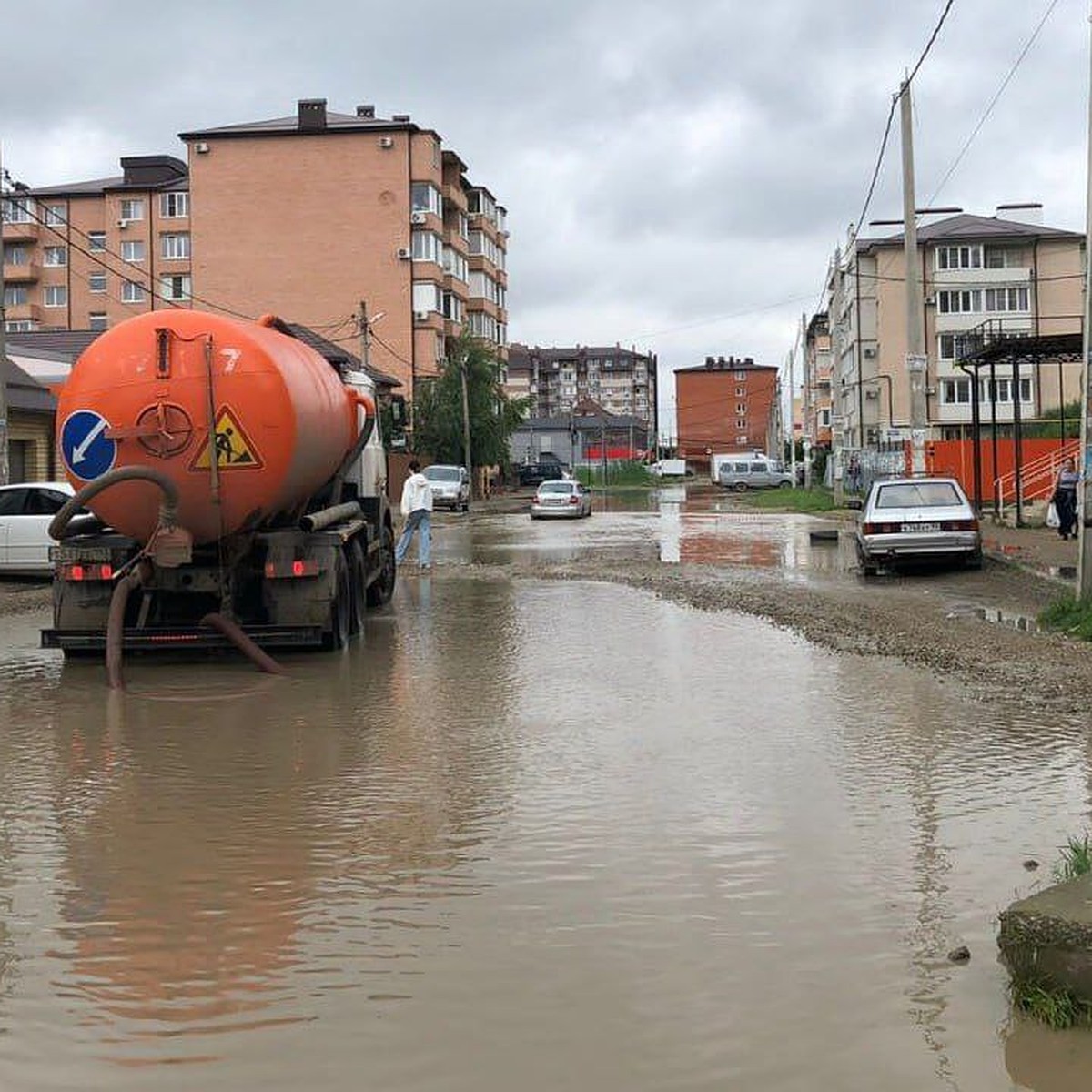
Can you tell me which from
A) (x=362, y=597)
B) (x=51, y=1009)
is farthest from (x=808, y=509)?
(x=51, y=1009)

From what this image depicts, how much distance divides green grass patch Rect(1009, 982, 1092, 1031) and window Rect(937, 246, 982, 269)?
79023mm

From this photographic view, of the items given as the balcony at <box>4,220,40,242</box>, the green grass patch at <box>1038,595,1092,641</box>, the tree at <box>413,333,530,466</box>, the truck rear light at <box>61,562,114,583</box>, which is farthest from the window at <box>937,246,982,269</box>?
the truck rear light at <box>61,562,114,583</box>

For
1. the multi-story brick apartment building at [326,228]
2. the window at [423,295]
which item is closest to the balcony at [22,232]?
the multi-story brick apartment building at [326,228]

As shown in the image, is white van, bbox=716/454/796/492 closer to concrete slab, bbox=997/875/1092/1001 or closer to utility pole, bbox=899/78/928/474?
utility pole, bbox=899/78/928/474

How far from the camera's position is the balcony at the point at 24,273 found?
91562 mm

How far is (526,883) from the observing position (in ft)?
20.0

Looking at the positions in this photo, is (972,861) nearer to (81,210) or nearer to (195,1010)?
(195,1010)

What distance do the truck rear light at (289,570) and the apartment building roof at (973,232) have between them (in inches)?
2801

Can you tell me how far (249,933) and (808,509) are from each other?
47.4 m


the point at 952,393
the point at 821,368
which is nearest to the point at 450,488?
the point at 952,393

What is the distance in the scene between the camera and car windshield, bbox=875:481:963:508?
75.6 ft

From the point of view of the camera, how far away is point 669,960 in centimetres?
510

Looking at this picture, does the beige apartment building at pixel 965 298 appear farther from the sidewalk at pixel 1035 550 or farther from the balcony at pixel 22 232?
the balcony at pixel 22 232

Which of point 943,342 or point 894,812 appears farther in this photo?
point 943,342
